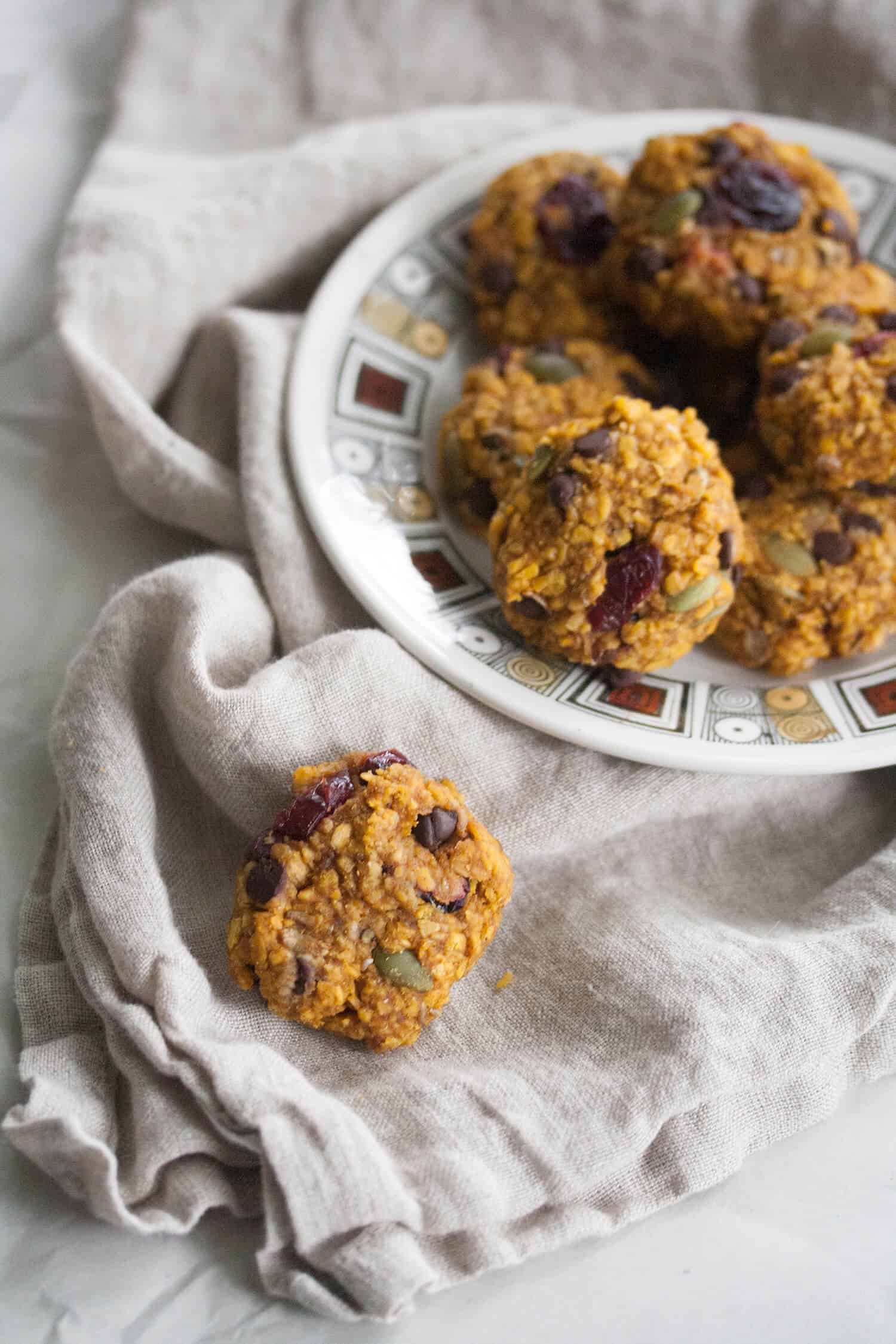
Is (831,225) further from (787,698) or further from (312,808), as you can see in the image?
(312,808)

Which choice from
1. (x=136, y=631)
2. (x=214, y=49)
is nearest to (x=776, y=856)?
(x=136, y=631)

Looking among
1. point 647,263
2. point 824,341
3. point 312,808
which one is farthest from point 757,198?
point 312,808

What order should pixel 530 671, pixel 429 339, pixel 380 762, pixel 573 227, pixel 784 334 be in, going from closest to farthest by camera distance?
pixel 380 762, pixel 530 671, pixel 784 334, pixel 573 227, pixel 429 339

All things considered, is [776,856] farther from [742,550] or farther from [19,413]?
[19,413]

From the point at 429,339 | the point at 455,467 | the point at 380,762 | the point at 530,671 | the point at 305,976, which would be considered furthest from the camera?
the point at 429,339

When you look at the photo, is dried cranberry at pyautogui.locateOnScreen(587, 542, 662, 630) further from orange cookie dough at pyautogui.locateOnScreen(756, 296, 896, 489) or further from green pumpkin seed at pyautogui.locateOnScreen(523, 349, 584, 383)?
green pumpkin seed at pyautogui.locateOnScreen(523, 349, 584, 383)
